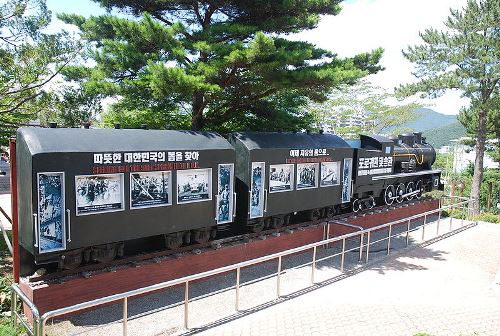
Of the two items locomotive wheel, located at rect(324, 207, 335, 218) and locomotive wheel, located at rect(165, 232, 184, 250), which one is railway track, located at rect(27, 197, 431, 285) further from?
locomotive wheel, located at rect(324, 207, 335, 218)

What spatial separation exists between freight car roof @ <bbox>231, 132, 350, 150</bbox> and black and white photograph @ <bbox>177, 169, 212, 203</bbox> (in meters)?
1.59

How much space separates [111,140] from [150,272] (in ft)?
9.58

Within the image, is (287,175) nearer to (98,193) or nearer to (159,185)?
(159,185)

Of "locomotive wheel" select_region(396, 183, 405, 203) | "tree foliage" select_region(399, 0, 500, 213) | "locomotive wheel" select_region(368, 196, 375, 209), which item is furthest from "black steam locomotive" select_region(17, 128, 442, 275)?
"tree foliage" select_region(399, 0, 500, 213)

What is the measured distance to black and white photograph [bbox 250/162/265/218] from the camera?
1100 centimetres

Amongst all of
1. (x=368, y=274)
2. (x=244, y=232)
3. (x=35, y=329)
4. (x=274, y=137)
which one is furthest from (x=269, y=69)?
(x=35, y=329)

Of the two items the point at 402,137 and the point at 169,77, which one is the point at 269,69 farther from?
the point at 402,137

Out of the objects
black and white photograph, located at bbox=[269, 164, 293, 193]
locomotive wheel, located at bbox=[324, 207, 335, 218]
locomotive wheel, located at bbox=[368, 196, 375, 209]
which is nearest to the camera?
black and white photograph, located at bbox=[269, 164, 293, 193]

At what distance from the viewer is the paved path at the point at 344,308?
295 inches

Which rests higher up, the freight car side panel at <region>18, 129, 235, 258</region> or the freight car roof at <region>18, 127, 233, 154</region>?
the freight car roof at <region>18, 127, 233, 154</region>

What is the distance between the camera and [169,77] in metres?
9.95

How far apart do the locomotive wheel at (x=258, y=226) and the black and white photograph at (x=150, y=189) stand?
322cm

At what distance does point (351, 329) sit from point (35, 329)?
5.12 meters

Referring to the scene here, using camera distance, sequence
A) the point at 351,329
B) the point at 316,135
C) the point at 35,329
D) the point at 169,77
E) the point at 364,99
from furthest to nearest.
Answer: the point at 364,99, the point at 316,135, the point at 169,77, the point at 351,329, the point at 35,329
